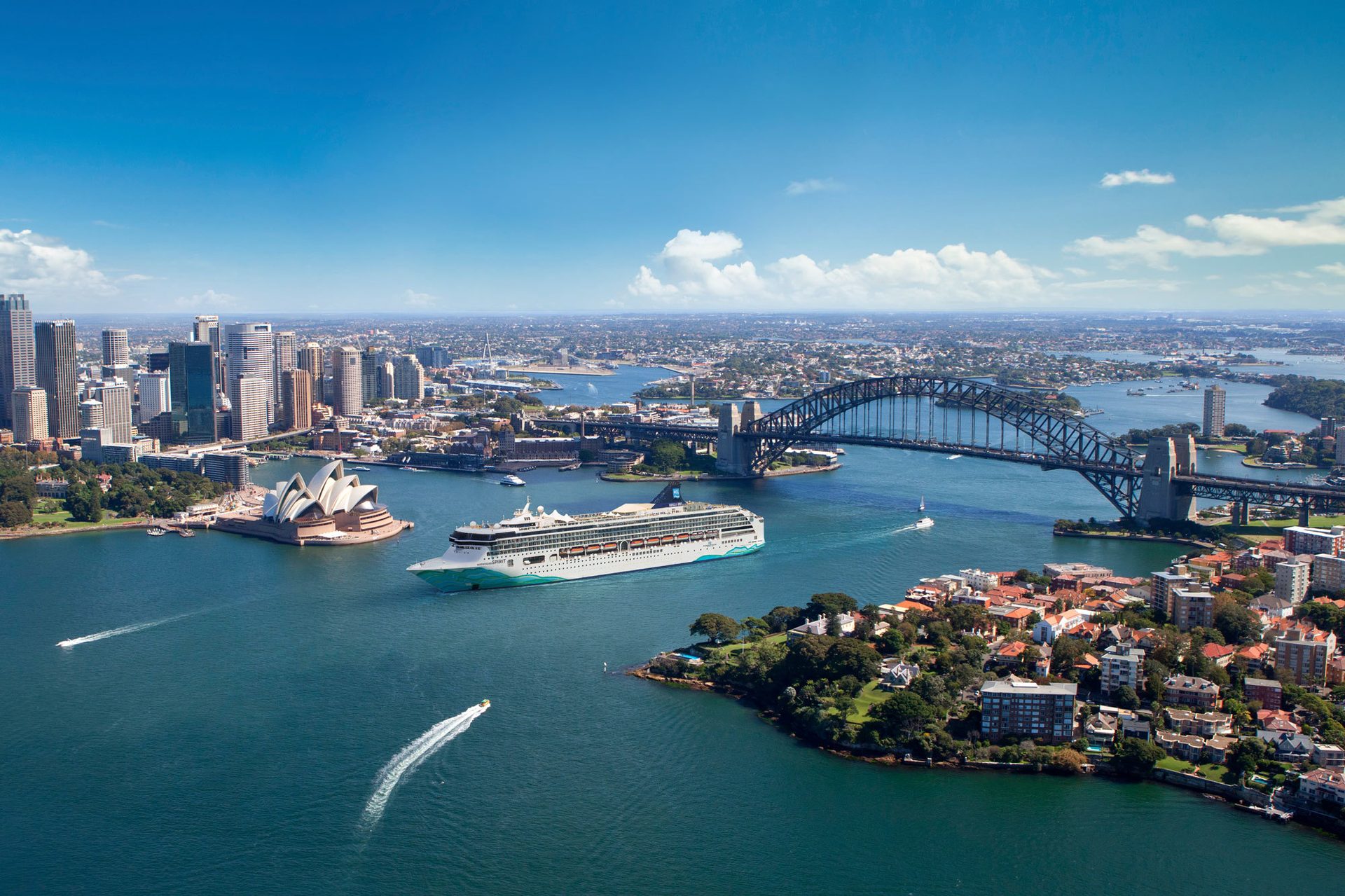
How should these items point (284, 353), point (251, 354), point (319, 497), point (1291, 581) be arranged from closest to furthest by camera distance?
point (1291, 581) < point (319, 497) < point (251, 354) < point (284, 353)

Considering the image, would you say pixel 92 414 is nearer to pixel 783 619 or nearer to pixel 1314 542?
pixel 783 619

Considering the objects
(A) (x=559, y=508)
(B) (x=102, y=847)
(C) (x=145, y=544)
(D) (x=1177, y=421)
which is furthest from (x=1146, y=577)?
(D) (x=1177, y=421)

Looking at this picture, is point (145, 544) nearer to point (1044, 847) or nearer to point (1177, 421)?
point (1044, 847)

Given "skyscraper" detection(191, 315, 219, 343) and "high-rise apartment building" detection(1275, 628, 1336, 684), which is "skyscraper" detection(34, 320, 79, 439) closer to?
"skyscraper" detection(191, 315, 219, 343)

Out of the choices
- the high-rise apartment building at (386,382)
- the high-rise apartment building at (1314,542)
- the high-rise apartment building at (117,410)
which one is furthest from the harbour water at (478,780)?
the high-rise apartment building at (386,382)

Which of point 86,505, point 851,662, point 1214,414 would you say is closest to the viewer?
point 851,662

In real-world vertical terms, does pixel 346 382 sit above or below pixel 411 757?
above

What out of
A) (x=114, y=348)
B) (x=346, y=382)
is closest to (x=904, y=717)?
(x=346, y=382)

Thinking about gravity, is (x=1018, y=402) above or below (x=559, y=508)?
above

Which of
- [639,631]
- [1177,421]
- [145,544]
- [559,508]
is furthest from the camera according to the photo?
[1177,421]
